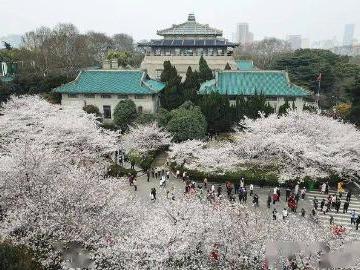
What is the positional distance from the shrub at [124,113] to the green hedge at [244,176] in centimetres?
1327

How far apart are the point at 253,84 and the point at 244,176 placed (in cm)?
1702

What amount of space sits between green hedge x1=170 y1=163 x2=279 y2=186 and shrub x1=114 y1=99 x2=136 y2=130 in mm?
→ 13271

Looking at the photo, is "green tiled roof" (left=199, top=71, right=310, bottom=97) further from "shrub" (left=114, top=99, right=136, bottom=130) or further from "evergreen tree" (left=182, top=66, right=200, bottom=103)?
"shrub" (left=114, top=99, right=136, bottom=130)

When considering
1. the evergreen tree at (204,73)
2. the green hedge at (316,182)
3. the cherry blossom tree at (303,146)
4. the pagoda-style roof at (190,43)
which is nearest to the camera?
the cherry blossom tree at (303,146)

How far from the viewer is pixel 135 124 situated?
39312mm

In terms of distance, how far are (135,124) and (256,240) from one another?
76.6ft

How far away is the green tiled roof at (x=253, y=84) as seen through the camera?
43.1 meters

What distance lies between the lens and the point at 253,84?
145ft

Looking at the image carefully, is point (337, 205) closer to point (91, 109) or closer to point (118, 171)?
→ point (118, 171)

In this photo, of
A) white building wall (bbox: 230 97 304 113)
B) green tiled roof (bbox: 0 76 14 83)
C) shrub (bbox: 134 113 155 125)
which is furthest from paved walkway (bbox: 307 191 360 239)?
green tiled roof (bbox: 0 76 14 83)

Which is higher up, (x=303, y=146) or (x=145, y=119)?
(x=145, y=119)

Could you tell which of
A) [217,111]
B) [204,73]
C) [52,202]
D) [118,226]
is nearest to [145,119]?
[217,111]

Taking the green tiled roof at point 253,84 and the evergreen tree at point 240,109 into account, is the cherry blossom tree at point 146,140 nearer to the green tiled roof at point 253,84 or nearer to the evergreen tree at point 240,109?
the evergreen tree at point 240,109

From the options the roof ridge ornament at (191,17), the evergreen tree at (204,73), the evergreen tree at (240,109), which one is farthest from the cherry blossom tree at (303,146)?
the roof ridge ornament at (191,17)
